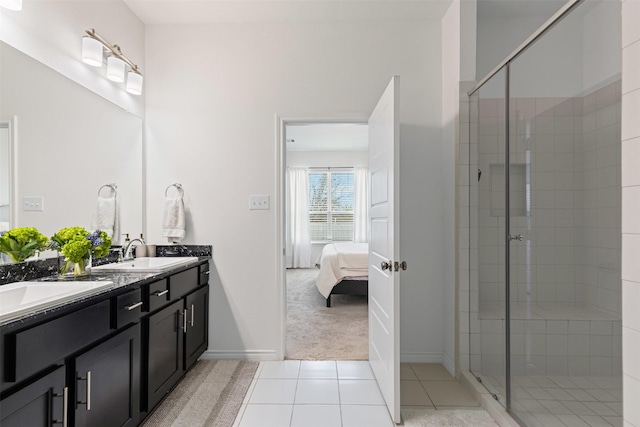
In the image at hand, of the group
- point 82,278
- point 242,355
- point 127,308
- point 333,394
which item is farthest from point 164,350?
point 333,394

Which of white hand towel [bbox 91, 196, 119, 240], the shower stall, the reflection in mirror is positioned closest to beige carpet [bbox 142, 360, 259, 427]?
white hand towel [bbox 91, 196, 119, 240]

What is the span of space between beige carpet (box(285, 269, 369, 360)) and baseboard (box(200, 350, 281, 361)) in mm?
153

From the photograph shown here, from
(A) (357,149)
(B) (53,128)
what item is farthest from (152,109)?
(A) (357,149)

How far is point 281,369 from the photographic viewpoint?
2.70m

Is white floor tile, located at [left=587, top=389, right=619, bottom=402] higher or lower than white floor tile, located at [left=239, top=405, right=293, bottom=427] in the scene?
higher

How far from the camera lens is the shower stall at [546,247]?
1911 millimetres

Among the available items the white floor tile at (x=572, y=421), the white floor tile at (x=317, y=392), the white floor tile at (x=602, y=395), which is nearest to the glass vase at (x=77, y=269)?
the white floor tile at (x=317, y=392)

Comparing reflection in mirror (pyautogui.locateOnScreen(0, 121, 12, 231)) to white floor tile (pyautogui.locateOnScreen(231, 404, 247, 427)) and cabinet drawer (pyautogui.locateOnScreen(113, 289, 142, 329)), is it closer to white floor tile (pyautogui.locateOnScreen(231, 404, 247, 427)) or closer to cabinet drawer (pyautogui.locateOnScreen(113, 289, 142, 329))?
cabinet drawer (pyautogui.locateOnScreen(113, 289, 142, 329))

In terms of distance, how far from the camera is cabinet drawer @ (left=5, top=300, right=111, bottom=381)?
1.11 meters

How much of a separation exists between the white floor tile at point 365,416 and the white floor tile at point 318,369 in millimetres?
443

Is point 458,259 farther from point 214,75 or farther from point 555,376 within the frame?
point 214,75

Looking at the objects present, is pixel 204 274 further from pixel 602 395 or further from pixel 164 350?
pixel 602 395

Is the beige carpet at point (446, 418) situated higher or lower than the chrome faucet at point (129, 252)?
lower

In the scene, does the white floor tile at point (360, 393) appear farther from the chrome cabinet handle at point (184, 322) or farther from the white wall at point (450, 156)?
the chrome cabinet handle at point (184, 322)
